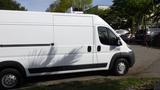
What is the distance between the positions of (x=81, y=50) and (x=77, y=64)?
18.7 inches

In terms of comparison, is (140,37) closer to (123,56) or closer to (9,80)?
(123,56)

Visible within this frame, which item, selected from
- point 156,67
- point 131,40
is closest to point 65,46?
point 156,67

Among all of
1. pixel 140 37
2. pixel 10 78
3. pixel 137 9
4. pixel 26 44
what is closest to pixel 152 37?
pixel 140 37

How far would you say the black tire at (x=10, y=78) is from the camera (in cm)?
1114

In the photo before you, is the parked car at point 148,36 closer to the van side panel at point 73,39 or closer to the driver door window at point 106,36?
the driver door window at point 106,36

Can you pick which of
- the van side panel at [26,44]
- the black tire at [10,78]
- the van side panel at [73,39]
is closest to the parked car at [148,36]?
the van side panel at [73,39]

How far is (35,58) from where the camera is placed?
11625 mm

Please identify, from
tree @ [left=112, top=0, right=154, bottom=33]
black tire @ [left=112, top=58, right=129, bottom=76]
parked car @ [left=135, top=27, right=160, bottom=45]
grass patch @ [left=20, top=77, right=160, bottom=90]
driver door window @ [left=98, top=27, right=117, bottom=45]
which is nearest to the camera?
grass patch @ [left=20, top=77, right=160, bottom=90]

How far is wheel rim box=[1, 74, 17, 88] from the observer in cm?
1118

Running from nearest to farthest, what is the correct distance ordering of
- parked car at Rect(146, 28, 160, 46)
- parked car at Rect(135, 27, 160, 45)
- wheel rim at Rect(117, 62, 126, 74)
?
wheel rim at Rect(117, 62, 126, 74)
parked car at Rect(146, 28, 160, 46)
parked car at Rect(135, 27, 160, 45)

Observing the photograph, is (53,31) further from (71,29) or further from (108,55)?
(108,55)

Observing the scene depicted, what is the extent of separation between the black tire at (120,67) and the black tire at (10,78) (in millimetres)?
3614

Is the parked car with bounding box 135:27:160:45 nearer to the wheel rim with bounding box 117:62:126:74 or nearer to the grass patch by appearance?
the wheel rim with bounding box 117:62:126:74

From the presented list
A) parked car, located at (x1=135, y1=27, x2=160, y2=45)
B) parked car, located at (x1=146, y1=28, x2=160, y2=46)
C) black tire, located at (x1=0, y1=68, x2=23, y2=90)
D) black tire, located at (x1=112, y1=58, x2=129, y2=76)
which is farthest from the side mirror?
parked car, located at (x1=135, y1=27, x2=160, y2=45)
